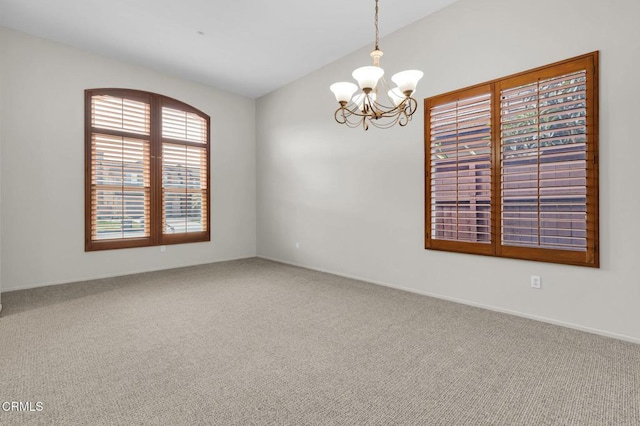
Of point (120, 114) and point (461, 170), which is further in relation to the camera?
point (120, 114)

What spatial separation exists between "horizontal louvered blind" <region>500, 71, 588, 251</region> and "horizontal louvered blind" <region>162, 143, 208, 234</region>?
4926 millimetres

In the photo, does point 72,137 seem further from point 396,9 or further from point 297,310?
point 396,9

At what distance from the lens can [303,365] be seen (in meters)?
2.19

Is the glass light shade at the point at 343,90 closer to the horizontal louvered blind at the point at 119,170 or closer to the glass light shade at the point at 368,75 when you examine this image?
the glass light shade at the point at 368,75

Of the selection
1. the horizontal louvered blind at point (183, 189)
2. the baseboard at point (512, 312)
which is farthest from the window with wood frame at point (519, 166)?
the horizontal louvered blind at point (183, 189)

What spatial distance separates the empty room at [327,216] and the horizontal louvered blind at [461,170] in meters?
0.03

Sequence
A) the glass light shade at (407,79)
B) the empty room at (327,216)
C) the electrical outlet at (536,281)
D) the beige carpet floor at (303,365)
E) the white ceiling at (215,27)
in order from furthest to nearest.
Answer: the white ceiling at (215,27), the electrical outlet at (536,281), the glass light shade at (407,79), the empty room at (327,216), the beige carpet floor at (303,365)

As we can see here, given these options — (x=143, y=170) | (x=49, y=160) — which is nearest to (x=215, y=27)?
(x=143, y=170)

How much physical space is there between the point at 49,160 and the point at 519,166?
583cm

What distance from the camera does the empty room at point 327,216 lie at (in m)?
1.96

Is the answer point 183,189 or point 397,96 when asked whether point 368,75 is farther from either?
point 183,189

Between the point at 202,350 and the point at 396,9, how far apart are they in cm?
405

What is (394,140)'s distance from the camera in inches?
163

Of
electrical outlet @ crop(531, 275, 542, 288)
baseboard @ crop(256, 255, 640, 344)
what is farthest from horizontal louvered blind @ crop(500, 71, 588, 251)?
baseboard @ crop(256, 255, 640, 344)
